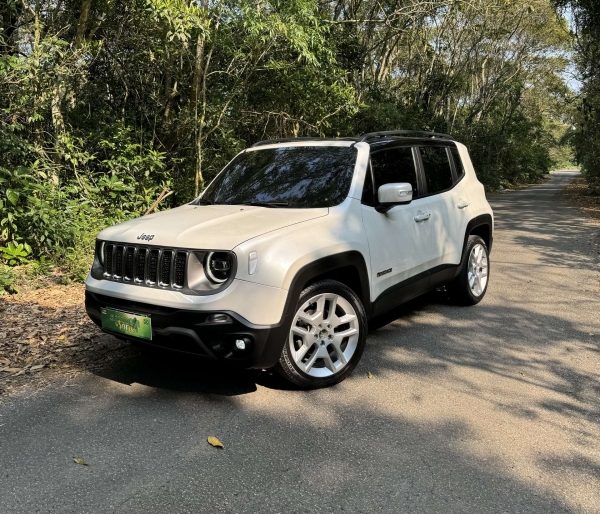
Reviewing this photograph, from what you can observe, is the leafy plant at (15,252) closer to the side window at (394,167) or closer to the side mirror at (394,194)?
the side window at (394,167)

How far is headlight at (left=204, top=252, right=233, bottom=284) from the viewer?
3.26 m

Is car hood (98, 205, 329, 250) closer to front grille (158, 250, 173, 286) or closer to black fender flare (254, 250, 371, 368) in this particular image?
front grille (158, 250, 173, 286)

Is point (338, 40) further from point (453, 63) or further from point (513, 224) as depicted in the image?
point (453, 63)

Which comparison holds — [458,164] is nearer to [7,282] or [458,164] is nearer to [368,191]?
[368,191]

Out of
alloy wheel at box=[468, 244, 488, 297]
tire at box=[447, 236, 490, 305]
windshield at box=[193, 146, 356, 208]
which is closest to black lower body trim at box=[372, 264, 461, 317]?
tire at box=[447, 236, 490, 305]

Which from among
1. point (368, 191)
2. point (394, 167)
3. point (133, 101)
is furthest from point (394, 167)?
point (133, 101)

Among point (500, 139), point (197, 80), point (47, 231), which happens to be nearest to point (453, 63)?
point (500, 139)

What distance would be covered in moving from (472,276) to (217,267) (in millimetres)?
3522

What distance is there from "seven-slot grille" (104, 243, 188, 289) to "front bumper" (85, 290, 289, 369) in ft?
0.69

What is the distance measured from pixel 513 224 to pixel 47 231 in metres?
10.5

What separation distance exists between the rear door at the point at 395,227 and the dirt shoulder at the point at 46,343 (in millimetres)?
2303

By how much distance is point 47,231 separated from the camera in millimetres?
7051

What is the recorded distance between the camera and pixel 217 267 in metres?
3.29

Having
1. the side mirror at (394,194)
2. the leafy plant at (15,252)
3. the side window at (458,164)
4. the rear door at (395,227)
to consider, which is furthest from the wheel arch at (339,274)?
the leafy plant at (15,252)
